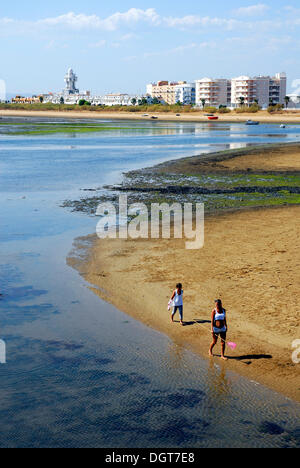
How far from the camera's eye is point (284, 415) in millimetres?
10758

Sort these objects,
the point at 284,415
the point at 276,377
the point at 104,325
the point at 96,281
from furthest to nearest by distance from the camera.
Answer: the point at 96,281 < the point at 104,325 < the point at 276,377 < the point at 284,415

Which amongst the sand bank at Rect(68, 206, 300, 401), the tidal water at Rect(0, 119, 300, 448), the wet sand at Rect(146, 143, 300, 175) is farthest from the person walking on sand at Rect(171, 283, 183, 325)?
the wet sand at Rect(146, 143, 300, 175)

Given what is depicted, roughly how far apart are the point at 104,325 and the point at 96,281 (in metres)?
3.67

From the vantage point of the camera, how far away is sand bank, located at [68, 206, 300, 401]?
13.4m

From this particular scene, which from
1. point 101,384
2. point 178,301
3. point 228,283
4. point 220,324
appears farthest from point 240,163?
point 101,384

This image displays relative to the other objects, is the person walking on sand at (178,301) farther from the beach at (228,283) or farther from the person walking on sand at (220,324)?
the person walking on sand at (220,324)

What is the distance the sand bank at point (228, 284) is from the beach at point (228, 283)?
24 mm

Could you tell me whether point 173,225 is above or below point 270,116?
below

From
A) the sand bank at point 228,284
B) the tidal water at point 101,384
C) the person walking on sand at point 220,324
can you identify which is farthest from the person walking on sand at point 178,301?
the person walking on sand at point 220,324

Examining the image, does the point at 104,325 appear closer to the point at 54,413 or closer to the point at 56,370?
the point at 56,370

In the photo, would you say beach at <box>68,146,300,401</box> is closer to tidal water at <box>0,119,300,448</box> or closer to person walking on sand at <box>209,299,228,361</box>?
person walking on sand at <box>209,299,228,361</box>

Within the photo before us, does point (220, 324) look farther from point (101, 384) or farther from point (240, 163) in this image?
point (240, 163)

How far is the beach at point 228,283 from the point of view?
13.4 meters
